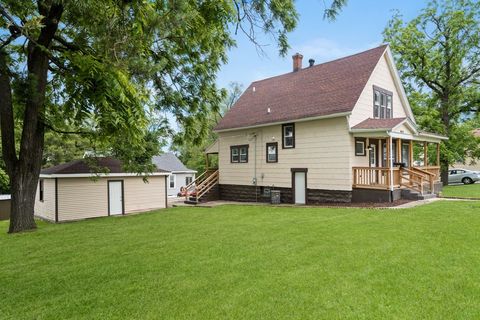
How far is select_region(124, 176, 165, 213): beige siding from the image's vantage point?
19859mm

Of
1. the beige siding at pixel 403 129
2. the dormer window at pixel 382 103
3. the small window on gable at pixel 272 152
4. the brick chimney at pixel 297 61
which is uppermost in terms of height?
the brick chimney at pixel 297 61

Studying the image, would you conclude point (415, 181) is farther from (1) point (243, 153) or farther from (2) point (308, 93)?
(1) point (243, 153)

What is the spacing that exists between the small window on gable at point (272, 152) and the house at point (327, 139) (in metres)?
0.05

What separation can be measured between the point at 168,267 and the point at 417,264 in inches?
162

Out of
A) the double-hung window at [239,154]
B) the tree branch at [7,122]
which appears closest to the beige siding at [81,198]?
the tree branch at [7,122]

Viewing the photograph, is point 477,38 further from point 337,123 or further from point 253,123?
point 253,123

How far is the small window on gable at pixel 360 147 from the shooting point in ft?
48.4

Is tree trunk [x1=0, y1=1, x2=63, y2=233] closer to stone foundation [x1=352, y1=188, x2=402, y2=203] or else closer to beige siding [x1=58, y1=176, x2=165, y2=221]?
beige siding [x1=58, y1=176, x2=165, y2=221]

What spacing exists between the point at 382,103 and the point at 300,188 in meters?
6.06

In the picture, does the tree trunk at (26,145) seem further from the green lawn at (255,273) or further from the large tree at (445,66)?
the large tree at (445,66)

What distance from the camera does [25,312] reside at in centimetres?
399

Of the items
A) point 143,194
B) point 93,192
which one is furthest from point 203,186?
point 93,192

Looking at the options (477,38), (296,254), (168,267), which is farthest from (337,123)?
(477,38)

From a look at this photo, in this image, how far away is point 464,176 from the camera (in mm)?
26547
